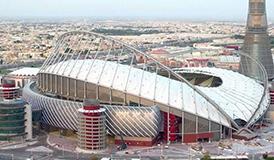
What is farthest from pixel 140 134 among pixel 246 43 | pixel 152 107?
pixel 246 43

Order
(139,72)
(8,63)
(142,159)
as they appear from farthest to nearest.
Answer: (8,63), (139,72), (142,159)

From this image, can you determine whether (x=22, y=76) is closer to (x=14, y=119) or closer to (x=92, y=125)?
(x=14, y=119)

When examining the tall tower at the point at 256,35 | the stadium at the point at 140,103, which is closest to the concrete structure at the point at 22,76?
the stadium at the point at 140,103

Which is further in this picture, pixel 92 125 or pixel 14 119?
pixel 14 119

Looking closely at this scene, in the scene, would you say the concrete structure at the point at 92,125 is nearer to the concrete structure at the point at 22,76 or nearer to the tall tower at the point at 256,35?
the concrete structure at the point at 22,76

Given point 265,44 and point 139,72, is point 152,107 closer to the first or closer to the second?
point 139,72

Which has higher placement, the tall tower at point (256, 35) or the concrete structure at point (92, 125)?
the tall tower at point (256, 35)

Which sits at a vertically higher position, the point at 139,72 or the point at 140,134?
the point at 139,72

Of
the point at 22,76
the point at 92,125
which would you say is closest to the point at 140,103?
the point at 92,125
